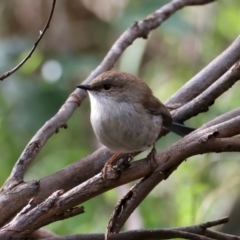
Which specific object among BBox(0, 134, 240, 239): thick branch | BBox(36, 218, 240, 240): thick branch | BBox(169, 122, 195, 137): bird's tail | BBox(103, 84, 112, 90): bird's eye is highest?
Answer: BBox(103, 84, 112, 90): bird's eye

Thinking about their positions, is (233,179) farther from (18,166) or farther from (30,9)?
(30,9)

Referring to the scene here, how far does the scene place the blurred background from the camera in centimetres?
336

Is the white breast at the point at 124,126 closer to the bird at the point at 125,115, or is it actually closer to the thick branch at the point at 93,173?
the bird at the point at 125,115

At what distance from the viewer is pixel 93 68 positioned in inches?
143

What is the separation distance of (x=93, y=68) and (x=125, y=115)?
1.22 meters

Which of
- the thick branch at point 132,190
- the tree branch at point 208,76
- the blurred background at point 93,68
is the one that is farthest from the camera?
the blurred background at point 93,68

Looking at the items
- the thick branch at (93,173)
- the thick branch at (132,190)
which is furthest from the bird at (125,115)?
the thick branch at (132,190)

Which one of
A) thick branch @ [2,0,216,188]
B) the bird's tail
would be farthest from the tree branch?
thick branch @ [2,0,216,188]

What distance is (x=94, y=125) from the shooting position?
8.17ft

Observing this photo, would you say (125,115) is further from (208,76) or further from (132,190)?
(132,190)

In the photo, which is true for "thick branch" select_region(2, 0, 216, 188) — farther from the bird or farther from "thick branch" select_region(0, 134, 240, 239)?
"thick branch" select_region(0, 134, 240, 239)

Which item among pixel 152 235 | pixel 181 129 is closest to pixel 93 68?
pixel 181 129

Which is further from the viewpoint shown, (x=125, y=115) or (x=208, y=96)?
(x=125, y=115)

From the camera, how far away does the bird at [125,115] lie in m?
2.41
